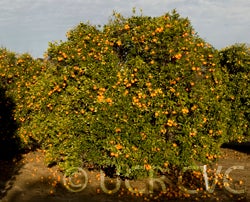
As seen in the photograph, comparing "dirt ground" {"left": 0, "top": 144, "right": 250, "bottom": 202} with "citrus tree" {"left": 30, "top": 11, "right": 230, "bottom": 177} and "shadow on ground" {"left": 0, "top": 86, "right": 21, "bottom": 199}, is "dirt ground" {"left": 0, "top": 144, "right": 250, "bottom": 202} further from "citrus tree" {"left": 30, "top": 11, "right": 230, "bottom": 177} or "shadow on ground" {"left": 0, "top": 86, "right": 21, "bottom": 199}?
"citrus tree" {"left": 30, "top": 11, "right": 230, "bottom": 177}

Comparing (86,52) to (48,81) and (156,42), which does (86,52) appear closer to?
(48,81)

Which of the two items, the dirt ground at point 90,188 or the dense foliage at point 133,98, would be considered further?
the dirt ground at point 90,188

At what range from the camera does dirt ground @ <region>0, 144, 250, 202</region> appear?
920cm

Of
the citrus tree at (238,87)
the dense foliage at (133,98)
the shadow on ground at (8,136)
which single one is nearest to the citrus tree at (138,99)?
the dense foliage at (133,98)

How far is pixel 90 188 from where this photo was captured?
9938mm

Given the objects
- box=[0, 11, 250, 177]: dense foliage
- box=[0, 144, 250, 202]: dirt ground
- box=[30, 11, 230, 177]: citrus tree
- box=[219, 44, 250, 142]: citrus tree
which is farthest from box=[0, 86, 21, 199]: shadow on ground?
box=[219, 44, 250, 142]: citrus tree

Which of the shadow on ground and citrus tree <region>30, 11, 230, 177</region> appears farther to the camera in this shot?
the shadow on ground

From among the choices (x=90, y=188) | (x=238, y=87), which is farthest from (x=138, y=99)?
(x=238, y=87)

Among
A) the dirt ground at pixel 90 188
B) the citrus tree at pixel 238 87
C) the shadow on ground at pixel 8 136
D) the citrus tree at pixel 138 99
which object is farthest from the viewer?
the citrus tree at pixel 238 87

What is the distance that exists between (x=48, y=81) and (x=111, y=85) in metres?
2.31

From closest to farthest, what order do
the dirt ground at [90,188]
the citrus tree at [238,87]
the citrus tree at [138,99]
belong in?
the citrus tree at [138,99]
the dirt ground at [90,188]
the citrus tree at [238,87]

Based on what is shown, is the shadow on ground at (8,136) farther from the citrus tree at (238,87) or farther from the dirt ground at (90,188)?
the citrus tree at (238,87)

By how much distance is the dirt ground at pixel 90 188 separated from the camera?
9195 millimetres

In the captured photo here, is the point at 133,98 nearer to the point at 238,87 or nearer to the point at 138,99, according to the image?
the point at 138,99
